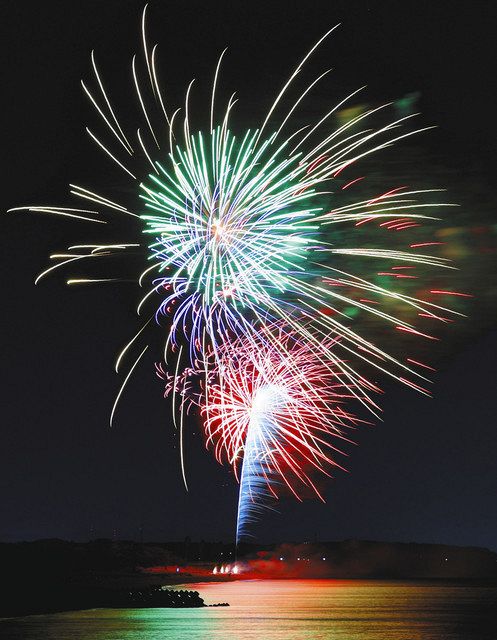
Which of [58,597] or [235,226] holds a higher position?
[235,226]

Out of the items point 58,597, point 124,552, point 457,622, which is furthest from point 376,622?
point 124,552

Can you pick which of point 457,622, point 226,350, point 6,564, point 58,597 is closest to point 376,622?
point 457,622

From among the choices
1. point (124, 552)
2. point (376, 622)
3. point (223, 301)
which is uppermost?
point (124, 552)

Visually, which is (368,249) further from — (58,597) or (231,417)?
(58,597)

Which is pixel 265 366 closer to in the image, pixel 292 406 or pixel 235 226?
pixel 292 406

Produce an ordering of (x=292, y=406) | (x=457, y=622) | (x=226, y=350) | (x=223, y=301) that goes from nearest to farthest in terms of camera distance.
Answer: (x=223, y=301) → (x=226, y=350) → (x=292, y=406) → (x=457, y=622)

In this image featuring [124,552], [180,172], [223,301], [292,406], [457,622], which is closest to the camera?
[180,172]

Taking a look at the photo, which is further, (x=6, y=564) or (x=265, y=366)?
(x=6, y=564)

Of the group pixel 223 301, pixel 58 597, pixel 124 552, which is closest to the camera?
pixel 223 301

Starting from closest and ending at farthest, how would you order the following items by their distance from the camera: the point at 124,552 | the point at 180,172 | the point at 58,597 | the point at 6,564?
the point at 180,172 → the point at 58,597 → the point at 6,564 → the point at 124,552
